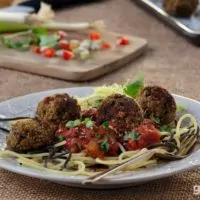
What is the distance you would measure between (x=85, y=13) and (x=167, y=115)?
1527 millimetres

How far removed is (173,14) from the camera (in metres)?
2.64

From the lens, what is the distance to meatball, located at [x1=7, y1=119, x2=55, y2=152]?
1.37 metres

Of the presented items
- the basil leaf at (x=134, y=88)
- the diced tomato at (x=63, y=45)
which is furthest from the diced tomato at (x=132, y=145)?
the diced tomato at (x=63, y=45)

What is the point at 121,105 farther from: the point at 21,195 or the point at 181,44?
the point at 181,44

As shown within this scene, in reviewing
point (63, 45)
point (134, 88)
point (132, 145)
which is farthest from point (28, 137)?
point (63, 45)

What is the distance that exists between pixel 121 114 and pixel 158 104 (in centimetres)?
13

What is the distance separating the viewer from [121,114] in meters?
1.38

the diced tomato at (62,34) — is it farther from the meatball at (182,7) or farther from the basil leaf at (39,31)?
the meatball at (182,7)

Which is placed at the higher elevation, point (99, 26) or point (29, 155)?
point (29, 155)

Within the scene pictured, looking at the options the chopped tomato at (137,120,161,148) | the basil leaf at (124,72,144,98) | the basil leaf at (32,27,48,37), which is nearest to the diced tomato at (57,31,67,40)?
the basil leaf at (32,27,48,37)

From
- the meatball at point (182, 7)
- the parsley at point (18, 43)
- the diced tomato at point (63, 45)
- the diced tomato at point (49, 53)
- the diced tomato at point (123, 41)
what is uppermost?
the meatball at point (182, 7)

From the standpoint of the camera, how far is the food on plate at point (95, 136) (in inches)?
52.3

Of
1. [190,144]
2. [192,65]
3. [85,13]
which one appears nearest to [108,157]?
[190,144]

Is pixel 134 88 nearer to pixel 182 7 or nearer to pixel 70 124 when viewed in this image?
pixel 70 124
